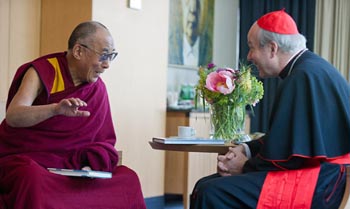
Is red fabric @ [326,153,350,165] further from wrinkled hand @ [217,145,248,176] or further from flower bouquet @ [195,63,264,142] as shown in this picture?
flower bouquet @ [195,63,264,142]

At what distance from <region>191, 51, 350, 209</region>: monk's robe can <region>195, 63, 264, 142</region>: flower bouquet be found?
2.29ft

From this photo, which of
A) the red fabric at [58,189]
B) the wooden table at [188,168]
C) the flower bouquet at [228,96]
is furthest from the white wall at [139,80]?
the red fabric at [58,189]

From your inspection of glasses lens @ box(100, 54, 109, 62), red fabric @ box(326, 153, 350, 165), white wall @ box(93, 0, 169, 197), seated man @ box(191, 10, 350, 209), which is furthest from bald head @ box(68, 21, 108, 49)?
white wall @ box(93, 0, 169, 197)

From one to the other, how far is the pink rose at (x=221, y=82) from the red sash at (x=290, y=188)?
76 centimetres

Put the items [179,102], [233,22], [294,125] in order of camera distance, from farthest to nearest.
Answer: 1. [233,22]
2. [179,102]
3. [294,125]

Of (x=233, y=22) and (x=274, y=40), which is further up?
(x=233, y=22)

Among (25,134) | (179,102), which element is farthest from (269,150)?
(179,102)

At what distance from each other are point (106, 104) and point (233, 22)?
3826 millimetres

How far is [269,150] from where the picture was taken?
6.60 feet

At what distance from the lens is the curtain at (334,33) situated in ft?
18.2

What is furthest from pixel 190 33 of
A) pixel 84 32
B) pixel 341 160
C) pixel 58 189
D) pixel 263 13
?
pixel 341 160

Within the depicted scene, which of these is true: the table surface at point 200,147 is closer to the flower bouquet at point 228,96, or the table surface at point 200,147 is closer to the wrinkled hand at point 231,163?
the flower bouquet at point 228,96

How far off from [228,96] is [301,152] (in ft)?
2.81

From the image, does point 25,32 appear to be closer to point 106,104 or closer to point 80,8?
point 80,8
